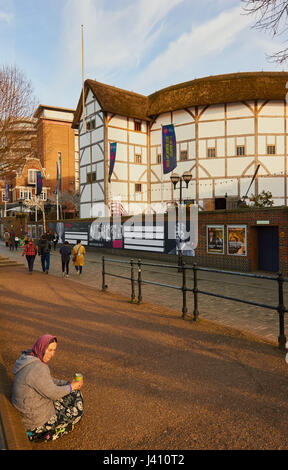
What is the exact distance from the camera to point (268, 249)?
14.4m

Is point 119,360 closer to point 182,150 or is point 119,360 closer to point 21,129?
point 21,129

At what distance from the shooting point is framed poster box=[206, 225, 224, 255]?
51.3ft

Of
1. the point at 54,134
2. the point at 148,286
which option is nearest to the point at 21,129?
the point at 148,286

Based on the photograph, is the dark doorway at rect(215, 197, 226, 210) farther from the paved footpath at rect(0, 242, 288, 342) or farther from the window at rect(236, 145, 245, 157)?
the paved footpath at rect(0, 242, 288, 342)

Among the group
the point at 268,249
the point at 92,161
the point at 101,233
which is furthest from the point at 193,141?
the point at 268,249

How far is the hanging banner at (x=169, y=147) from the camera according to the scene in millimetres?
22141

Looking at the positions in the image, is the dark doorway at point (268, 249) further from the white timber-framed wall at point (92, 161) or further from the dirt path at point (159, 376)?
the white timber-framed wall at point (92, 161)

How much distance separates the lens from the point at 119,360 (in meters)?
4.93

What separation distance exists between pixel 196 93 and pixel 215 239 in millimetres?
15267

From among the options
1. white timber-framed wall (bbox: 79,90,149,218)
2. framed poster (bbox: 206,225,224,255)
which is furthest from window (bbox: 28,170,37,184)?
framed poster (bbox: 206,225,224,255)

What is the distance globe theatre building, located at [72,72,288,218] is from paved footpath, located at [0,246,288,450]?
18.3m

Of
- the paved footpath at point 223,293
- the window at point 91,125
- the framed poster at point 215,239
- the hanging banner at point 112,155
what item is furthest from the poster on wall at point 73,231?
the framed poster at point 215,239

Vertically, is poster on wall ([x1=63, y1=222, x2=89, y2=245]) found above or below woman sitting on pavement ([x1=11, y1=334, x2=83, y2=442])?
above
